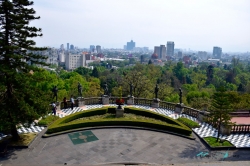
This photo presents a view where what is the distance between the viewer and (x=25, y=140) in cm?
2100

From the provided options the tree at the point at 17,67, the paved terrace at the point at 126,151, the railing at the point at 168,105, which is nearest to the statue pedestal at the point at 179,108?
the railing at the point at 168,105

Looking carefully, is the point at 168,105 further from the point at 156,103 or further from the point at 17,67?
the point at 17,67

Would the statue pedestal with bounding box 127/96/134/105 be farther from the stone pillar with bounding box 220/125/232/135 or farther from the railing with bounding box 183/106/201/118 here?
the stone pillar with bounding box 220/125/232/135

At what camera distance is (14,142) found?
2052 cm

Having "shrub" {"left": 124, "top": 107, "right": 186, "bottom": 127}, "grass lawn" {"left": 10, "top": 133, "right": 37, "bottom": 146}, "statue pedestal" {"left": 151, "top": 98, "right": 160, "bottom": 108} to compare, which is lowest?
"grass lawn" {"left": 10, "top": 133, "right": 37, "bottom": 146}

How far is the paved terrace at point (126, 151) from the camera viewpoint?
59.7 ft

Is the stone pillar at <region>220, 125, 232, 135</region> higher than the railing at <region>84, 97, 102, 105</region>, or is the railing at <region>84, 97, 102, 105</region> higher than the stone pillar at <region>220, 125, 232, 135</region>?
the railing at <region>84, 97, 102, 105</region>

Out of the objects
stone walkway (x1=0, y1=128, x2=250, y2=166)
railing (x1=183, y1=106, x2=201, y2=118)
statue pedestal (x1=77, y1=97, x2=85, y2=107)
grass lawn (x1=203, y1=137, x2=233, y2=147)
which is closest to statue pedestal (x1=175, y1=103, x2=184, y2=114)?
railing (x1=183, y1=106, x2=201, y2=118)

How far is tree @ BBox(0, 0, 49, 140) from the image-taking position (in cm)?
1788

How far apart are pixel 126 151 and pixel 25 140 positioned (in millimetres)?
9703

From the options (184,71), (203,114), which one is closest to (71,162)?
(203,114)

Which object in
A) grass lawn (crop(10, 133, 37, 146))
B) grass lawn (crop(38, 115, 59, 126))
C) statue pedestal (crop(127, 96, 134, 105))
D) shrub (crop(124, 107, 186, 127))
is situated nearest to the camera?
grass lawn (crop(10, 133, 37, 146))

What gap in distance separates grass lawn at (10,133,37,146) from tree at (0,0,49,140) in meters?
2.37

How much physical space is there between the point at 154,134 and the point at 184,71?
314 feet
